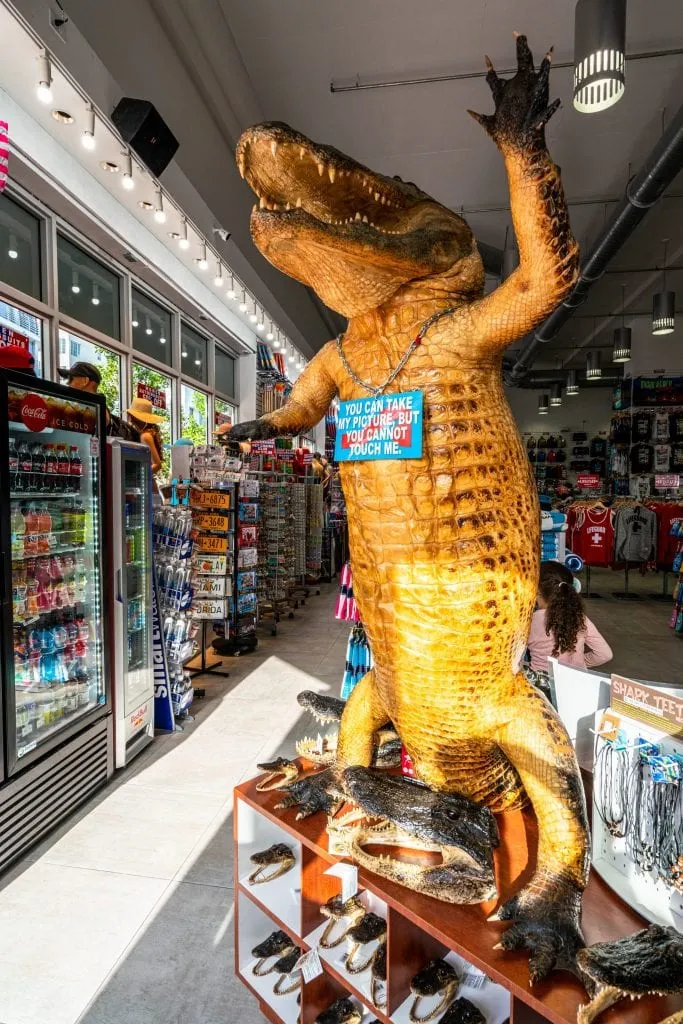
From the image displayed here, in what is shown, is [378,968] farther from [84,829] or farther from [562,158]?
[562,158]

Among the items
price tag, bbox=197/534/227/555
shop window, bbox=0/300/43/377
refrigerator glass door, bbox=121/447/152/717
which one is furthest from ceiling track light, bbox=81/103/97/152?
price tag, bbox=197/534/227/555

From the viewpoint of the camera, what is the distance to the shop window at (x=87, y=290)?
14.6 feet

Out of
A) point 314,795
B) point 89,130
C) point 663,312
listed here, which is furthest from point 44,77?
point 663,312

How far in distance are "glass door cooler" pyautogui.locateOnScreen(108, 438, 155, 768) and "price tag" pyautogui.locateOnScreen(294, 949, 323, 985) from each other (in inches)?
84.8

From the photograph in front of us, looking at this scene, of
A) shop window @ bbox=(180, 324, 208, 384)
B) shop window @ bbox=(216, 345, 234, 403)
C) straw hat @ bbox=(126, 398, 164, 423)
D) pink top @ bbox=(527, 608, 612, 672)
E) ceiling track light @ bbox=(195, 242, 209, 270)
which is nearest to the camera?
pink top @ bbox=(527, 608, 612, 672)

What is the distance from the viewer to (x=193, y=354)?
741 cm

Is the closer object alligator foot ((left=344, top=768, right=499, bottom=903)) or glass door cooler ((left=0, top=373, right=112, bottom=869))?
alligator foot ((left=344, top=768, right=499, bottom=903))

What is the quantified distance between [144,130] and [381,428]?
11.9 ft

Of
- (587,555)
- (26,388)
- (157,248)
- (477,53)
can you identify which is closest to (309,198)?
(26,388)

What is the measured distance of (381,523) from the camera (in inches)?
43.4

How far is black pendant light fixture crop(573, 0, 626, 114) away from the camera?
3.13 meters

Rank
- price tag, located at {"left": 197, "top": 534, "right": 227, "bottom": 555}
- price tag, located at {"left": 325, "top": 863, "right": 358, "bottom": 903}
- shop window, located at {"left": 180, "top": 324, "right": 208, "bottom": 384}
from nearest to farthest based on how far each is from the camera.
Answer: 1. price tag, located at {"left": 325, "top": 863, "right": 358, "bottom": 903}
2. price tag, located at {"left": 197, "top": 534, "right": 227, "bottom": 555}
3. shop window, located at {"left": 180, "top": 324, "right": 208, "bottom": 384}

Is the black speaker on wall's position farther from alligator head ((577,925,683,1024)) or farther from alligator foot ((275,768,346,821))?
alligator head ((577,925,683,1024))

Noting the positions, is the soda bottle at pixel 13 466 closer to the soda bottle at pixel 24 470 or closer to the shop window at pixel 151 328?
the soda bottle at pixel 24 470
